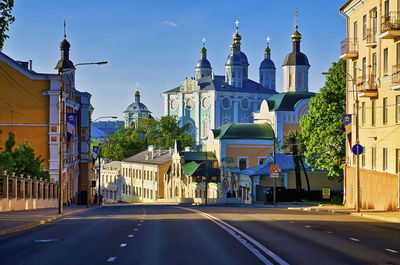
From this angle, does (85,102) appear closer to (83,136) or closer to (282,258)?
(83,136)

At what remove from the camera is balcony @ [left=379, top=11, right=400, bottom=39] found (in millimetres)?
33719

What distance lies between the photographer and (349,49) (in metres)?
43.6

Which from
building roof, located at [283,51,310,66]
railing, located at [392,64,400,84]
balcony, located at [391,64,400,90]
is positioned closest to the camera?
balcony, located at [391,64,400,90]

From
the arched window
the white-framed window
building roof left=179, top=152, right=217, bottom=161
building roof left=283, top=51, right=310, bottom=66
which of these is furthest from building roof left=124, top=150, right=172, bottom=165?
building roof left=283, top=51, right=310, bottom=66

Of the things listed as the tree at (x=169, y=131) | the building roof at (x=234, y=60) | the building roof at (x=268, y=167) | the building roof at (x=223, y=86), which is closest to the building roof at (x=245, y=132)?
the building roof at (x=268, y=167)

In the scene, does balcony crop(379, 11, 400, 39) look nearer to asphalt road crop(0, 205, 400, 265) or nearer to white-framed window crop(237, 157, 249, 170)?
asphalt road crop(0, 205, 400, 265)

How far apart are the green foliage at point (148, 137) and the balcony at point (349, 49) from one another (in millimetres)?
101569

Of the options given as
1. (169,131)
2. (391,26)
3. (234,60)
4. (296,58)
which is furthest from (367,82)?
(234,60)

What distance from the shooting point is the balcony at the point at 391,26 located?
33.7 m

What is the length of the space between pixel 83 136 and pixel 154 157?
150 feet

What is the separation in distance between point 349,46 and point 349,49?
214mm

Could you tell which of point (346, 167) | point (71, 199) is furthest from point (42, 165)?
point (346, 167)

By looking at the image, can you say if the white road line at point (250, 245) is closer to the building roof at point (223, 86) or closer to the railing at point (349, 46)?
the railing at point (349, 46)

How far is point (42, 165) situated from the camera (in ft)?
167
